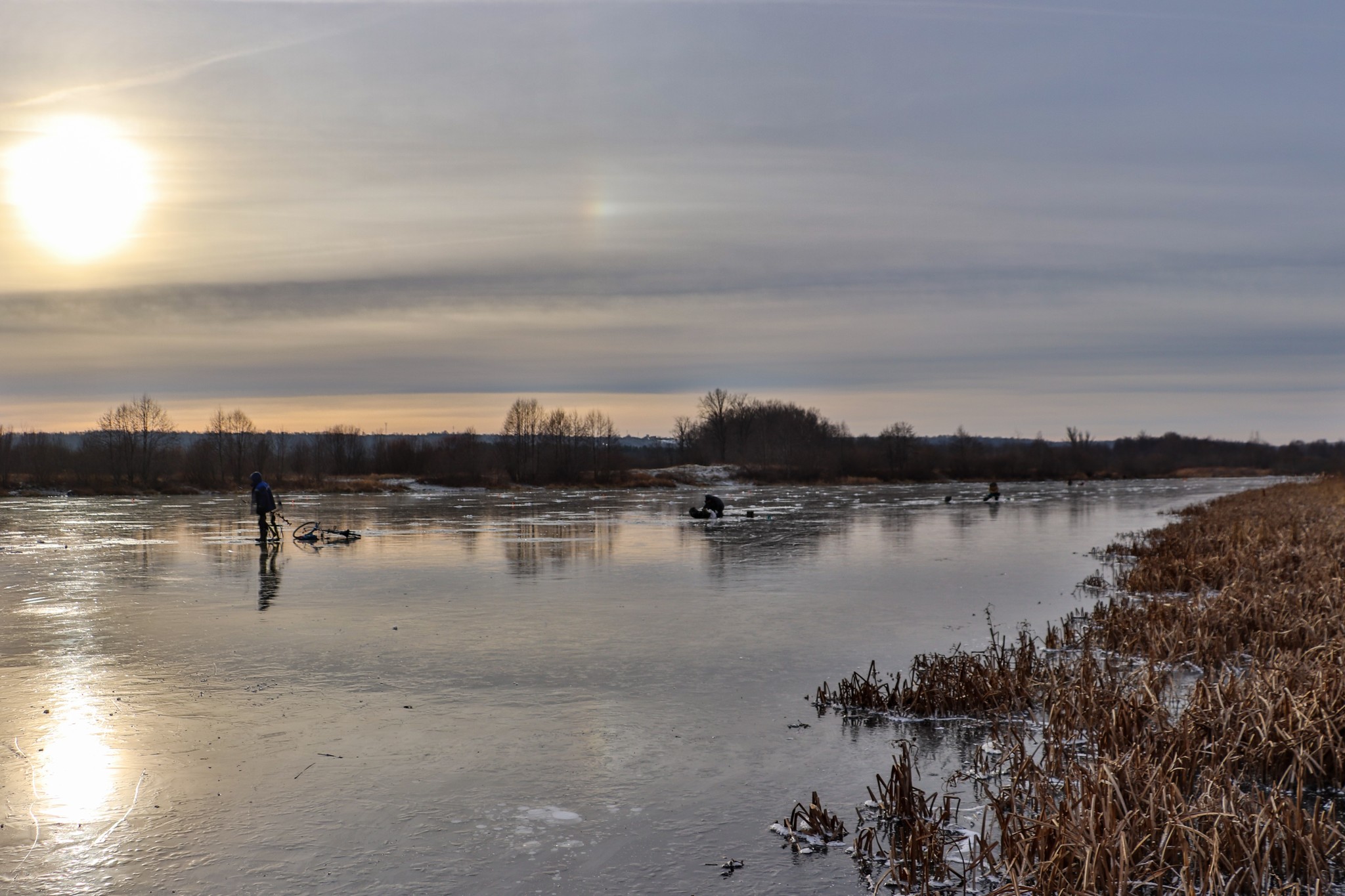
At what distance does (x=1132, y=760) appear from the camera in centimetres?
558

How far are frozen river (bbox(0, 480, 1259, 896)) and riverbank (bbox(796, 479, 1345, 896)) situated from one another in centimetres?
56

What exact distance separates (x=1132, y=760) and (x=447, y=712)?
195 inches

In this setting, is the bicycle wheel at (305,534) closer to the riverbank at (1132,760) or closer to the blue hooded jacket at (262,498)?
the blue hooded jacket at (262,498)

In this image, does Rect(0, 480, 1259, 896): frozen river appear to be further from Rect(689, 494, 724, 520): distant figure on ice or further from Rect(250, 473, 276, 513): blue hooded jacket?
Rect(689, 494, 724, 520): distant figure on ice

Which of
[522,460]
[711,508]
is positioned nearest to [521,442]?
[522,460]

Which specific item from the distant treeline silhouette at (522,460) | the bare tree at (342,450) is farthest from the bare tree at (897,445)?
the bare tree at (342,450)

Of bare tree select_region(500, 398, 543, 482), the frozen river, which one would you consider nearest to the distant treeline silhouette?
bare tree select_region(500, 398, 543, 482)

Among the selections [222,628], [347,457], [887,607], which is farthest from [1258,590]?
[347,457]

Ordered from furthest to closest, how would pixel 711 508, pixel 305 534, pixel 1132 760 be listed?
1. pixel 711 508
2. pixel 305 534
3. pixel 1132 760

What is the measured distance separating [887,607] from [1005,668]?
4978 millimetres

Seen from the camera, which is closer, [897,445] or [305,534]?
[305,534]

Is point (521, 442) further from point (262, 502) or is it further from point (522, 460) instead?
point (262, 502)

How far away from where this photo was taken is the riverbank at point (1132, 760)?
4.67 m

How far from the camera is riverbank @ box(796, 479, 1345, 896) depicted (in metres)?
4.67
